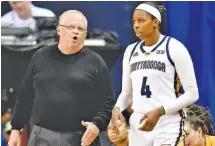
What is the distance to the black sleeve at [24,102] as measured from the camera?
9.87ft

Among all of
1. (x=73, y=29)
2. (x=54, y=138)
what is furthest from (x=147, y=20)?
(x=54, y=138)

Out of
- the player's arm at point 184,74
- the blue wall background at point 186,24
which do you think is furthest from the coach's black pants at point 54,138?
the player's arm at point 184,74

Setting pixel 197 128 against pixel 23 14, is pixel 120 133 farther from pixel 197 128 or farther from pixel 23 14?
pixel 23 14

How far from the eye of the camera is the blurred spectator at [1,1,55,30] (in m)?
3.28

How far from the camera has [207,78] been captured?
314cm

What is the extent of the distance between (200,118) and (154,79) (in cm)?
53

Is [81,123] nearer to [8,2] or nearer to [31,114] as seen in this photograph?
[31,114]

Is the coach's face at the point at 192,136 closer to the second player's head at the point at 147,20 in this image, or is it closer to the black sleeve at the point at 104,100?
the black sleeve at the point at 104,100

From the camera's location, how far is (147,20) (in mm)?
2637

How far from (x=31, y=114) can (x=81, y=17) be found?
0.60 m

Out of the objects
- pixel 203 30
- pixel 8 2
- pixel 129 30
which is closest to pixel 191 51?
pixel 203 30

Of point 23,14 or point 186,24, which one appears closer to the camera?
point 186,24

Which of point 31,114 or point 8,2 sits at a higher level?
point 8,2

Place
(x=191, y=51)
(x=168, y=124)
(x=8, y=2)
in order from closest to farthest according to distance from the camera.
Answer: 1. (x=168, y=124)
2. (x=191, y=51)
3. (x=8, y=2)
